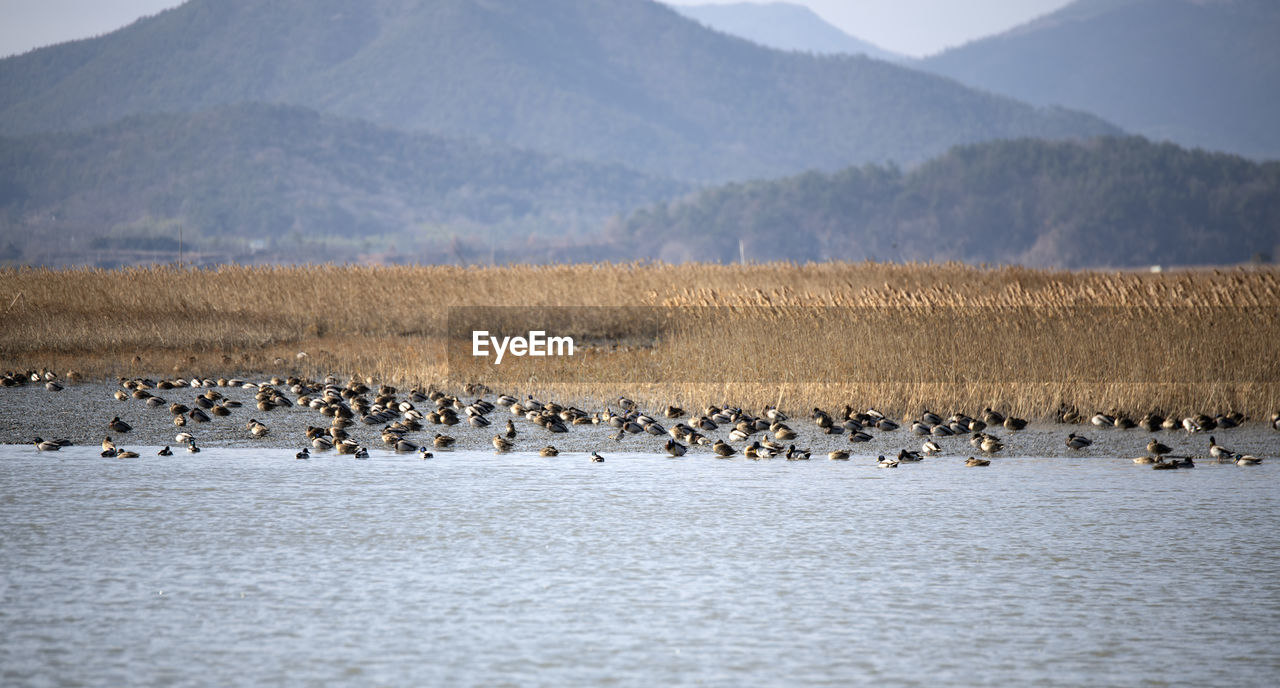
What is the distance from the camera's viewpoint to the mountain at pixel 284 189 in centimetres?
14175

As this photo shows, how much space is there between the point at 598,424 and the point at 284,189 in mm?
152165

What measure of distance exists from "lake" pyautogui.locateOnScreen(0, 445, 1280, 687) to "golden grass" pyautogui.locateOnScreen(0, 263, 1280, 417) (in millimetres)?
4226

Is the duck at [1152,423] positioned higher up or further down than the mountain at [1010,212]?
further down

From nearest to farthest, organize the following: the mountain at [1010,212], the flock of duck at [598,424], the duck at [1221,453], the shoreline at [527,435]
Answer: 1. the duck at [1221,453]
2. the flock of duck at [598,424]
3. the shoreline at [527,435]
4. the mountain at [1010,212]

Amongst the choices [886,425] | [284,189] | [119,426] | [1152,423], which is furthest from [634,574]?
[284,189]

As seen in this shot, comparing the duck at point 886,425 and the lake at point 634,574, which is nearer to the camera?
the lake at point 634,574

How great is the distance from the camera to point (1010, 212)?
129375mm

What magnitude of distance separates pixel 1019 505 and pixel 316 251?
134m

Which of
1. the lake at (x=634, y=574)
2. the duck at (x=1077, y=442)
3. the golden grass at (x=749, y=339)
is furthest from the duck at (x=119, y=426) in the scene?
the duck at (x=1077, y=442)

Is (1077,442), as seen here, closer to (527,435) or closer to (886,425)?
(886,425)

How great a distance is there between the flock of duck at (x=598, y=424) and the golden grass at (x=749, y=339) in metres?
0.87

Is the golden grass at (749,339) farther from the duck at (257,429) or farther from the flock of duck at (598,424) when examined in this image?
the duck at (257,429)

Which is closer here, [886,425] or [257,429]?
[257,429]

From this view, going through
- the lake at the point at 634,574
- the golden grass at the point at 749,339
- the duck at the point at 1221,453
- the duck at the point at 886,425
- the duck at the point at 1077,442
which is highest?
the golden grass at the point at 749,339
